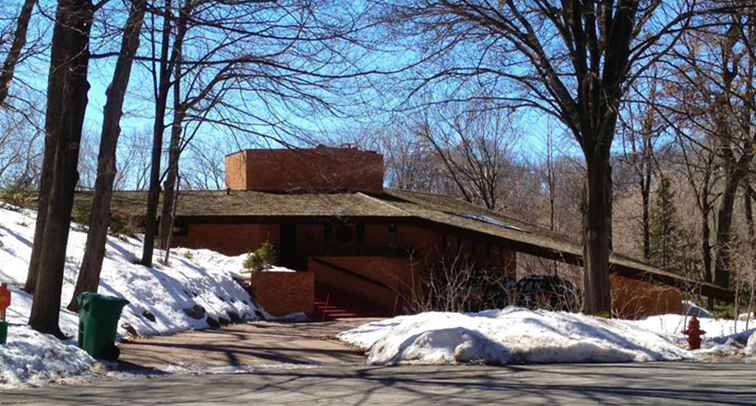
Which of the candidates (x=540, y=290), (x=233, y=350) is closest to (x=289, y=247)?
(x=540, y=290)

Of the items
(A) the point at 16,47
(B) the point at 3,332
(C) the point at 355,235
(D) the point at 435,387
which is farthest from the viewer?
(C) the point at 355,235

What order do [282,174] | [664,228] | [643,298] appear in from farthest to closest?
1. [664,228]
2. [282,174]
3. [643,298]

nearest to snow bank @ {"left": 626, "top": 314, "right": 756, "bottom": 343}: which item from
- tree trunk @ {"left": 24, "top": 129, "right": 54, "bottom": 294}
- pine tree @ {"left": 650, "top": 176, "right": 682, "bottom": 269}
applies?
tree trunk @ {"left": 24, "top": 129, "right": 54, "bottom": 294}

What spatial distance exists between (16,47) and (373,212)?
18.2 meters

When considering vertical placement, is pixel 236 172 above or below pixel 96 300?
above

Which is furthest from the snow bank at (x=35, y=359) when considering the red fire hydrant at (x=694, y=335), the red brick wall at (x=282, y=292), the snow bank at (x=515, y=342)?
the red brick wall at (x=282, y=292)

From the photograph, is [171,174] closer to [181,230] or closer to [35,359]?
[181,230]

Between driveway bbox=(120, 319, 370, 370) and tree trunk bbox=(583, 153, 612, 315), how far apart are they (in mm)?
5847

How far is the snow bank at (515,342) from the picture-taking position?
13.4 m

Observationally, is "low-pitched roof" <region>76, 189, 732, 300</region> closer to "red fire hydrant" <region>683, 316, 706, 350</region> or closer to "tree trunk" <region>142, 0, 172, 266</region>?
"tree trunk" <region>142, 0, 172, 266</region>

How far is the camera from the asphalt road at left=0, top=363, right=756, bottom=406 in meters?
9.04

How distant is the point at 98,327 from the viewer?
12531 mm

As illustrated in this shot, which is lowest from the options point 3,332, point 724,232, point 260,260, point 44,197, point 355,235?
point 3,332

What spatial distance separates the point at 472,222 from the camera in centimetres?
3325
